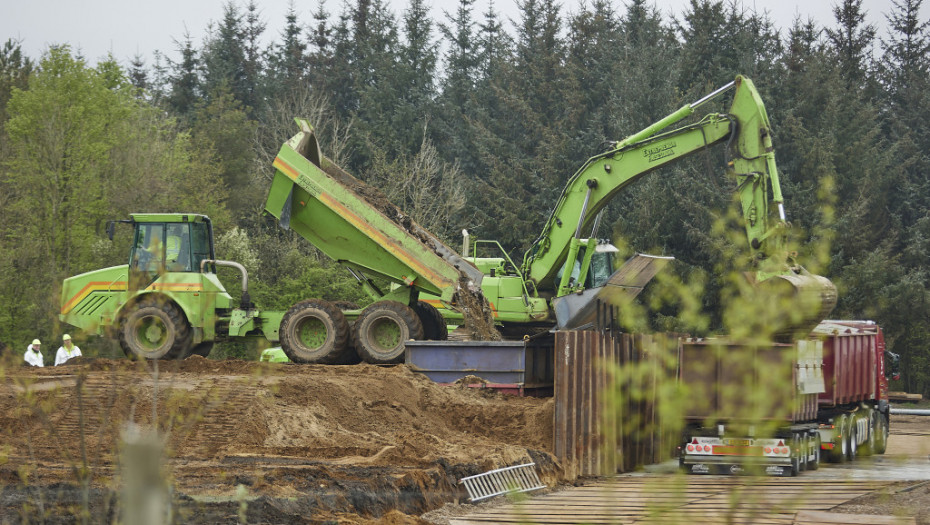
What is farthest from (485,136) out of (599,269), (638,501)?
(638,501)

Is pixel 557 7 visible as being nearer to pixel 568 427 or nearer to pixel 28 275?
pixel 28 275

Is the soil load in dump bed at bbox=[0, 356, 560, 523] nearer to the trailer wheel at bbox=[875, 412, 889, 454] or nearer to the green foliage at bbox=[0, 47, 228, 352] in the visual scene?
the trailer wheel at bbox=[875, 412, 889, 454]

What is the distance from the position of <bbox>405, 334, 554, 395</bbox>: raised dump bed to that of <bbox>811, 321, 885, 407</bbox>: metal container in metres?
4.55

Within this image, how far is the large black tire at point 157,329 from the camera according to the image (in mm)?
20016

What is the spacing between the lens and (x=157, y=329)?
2031 centimetres

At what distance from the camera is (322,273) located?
3538 centimetres

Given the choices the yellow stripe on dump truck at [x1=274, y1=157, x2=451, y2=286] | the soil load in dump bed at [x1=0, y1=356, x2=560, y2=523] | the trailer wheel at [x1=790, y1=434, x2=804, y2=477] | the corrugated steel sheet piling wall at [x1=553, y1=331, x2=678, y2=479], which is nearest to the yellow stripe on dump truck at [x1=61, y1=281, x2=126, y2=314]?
the soil load in dump bed at [x1=0, y1=356, x2=560, y2=523]

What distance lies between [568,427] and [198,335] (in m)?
8.74

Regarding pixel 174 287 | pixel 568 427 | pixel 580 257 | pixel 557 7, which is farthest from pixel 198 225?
pixel 557 7

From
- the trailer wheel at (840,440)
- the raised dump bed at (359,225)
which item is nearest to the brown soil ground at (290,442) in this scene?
the raised dump bed at (359,225)

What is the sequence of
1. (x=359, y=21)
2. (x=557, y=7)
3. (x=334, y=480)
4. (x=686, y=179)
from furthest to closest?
(x=359, y=21)
(x=557, y=7)
(x=686, y=179)
(x=334, y=480)

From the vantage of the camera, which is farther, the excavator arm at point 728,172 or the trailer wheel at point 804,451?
the excavator arm at point 728,172

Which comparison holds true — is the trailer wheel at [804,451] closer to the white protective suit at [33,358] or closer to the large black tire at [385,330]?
the large black tire at [385,330]

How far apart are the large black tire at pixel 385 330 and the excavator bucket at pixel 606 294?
8.25 ft
